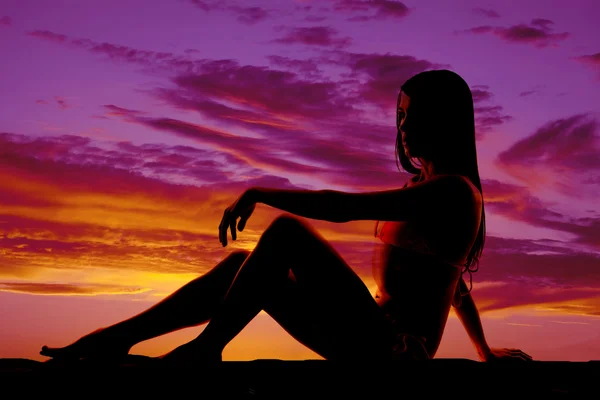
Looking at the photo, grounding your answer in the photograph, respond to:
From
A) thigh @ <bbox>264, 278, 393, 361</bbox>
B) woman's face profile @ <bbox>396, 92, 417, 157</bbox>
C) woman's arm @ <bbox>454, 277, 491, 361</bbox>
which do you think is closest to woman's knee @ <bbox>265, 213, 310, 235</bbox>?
thigh @ <bbox>264, 278, 393, 361</bbox>

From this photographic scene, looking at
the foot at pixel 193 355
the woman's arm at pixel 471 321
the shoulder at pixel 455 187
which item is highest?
the shoulder at pixel 455 187

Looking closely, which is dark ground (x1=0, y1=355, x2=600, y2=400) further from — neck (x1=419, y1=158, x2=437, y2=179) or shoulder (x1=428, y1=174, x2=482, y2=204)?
neck (x1=419, y1=158, x2=437, y2=179)

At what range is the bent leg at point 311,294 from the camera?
13.4ft

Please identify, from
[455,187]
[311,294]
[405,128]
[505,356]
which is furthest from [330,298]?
[505,356]

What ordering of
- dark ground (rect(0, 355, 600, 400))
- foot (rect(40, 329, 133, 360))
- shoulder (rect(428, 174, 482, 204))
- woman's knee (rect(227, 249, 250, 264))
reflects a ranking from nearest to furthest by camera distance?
dark ground (rect(0, 355, 600, 400)) < shoulder (rect(428, 174, 482, 204)) < foot (rect(40, 329, 133, 360)) < woman's knee (rect(227, 249, 250, 264))

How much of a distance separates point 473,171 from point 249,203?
142cm

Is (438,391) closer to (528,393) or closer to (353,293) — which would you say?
(528,393)

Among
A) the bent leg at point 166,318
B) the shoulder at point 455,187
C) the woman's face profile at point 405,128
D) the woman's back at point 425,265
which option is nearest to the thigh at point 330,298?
the woman's back at point 425,265

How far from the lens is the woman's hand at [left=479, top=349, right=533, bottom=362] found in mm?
4645

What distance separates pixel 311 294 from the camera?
4.33m

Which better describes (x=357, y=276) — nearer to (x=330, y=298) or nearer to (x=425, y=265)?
(x=330, y=298)

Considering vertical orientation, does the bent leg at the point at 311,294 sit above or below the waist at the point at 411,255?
below

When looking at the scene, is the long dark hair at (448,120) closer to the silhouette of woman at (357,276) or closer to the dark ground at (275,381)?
the silhouette of woman at (357,276)

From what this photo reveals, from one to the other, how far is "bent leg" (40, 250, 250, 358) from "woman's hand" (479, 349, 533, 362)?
170cm
